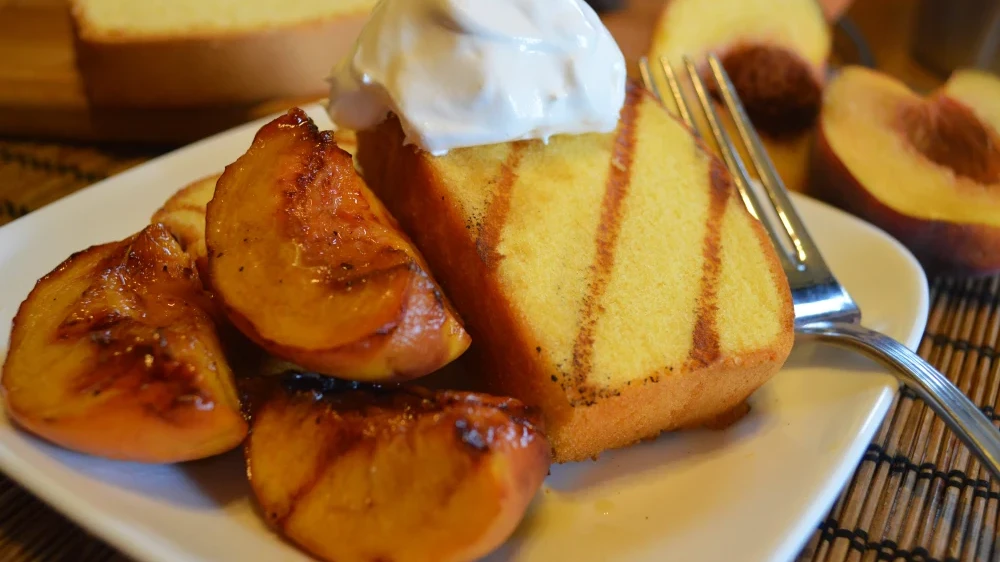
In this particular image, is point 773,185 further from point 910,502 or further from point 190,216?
point 190,216

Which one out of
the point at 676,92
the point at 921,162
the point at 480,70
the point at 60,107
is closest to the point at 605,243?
the point at 480,70

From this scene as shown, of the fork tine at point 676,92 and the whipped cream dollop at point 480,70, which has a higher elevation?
the whipped cream dollop at point 480,70

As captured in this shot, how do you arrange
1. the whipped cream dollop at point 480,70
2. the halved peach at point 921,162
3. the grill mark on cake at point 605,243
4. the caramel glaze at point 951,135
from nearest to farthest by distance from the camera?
the grill mark on cake at point 605,243
the whipped cream dollop at point 480,70
the halved peach at point 921,162
the caramel glaze at point 951,135

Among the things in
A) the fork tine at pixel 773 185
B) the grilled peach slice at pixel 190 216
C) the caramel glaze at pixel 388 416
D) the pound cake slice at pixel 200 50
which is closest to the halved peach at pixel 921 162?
the fork tine at pixel 773 185

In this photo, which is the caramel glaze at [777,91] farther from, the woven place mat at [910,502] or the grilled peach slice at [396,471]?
the grilled peach slice at [396,471]

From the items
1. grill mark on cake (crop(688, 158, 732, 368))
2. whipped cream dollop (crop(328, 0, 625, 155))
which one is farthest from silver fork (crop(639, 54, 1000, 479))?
whipped cream dollop (crop(328, 0, 625, 155))

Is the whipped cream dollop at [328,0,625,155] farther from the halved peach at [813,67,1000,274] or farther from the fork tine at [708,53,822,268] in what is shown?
the halved peach at [813,67,1000,274]
